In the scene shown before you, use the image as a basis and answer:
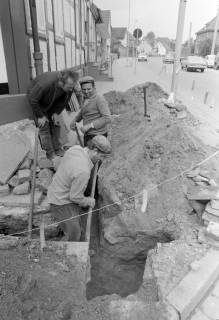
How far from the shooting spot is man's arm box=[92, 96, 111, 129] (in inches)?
180

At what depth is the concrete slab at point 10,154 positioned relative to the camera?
4.42 meters

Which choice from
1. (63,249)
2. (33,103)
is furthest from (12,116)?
(63,249)

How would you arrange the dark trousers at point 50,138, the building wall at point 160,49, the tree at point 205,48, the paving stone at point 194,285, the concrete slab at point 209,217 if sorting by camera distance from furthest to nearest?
the building wall at point 160,49 < the tree at point 205,48 < the dark trousers at point 50,138 < the concrete slab at point 209,217 < the paving stone at point 194,285

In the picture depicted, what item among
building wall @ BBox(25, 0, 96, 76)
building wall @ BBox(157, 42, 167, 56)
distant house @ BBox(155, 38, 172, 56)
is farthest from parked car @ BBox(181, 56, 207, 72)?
building wall @ BBox(157, 42, 167, 56)

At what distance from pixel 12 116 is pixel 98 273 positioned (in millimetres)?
2591

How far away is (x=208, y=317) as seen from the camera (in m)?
2.36

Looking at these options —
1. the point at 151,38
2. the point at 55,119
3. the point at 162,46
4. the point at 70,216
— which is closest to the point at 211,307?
the point at 70,216

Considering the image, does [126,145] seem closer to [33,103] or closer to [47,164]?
[47,164]

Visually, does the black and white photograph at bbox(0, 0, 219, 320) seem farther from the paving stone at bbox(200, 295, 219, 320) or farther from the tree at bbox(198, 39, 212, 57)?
the tree at bbox(198, 39, 212, 57)

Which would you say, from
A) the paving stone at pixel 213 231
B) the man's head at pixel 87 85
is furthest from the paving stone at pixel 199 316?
the man's head at pixel 87 85

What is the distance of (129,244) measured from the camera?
13.3 feet

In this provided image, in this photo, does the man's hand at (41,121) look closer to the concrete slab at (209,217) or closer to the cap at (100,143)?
the cap at (100,143)

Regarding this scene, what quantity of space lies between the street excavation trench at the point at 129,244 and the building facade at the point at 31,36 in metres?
2.25

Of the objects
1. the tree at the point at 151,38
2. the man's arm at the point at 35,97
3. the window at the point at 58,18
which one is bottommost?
the man's arm at the point at 35,97
